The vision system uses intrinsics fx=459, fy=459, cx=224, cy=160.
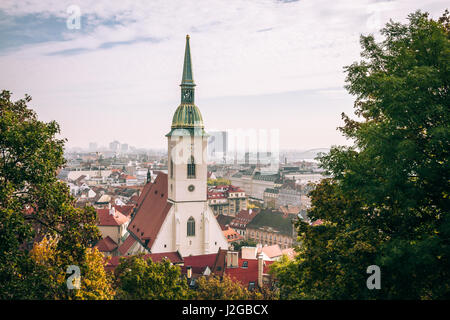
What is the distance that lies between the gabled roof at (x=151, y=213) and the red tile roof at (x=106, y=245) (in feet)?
11.3

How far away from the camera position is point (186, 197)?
3966cm

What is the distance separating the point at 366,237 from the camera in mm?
11711

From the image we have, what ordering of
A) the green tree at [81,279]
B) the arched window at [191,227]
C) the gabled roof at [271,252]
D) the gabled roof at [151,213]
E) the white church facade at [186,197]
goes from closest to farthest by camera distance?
the green tree at [81,279], the white church facade at [186,197], the arched window at [191,227], the gabled roof at [151,213], the gabled roof at [271,252]

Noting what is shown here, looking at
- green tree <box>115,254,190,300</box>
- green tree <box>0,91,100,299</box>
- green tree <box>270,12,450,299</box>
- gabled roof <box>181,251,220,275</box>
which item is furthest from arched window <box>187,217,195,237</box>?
green tree <box>270,12,450,299</box>

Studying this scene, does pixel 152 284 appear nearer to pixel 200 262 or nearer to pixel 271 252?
pixel 200 262

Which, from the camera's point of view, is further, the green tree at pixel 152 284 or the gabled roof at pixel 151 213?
the gabled roof at pixel 151 213

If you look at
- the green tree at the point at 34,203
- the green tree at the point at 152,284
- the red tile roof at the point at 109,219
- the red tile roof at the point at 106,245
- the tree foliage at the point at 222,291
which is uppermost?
the green tree at the point at 34,203

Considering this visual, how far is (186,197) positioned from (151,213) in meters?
5.60

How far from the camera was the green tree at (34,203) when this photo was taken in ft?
38.7

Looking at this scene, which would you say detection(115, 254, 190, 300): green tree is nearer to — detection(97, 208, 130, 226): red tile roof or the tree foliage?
the tree foliage

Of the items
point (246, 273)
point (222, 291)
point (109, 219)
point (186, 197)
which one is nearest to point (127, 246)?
point (186, 197)

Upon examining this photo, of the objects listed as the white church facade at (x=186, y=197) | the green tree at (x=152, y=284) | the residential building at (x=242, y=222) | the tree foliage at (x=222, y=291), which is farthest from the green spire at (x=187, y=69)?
the residential building at (x=242, y=222)

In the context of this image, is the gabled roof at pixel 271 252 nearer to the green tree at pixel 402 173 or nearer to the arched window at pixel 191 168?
the arched window at pixel 191 168
